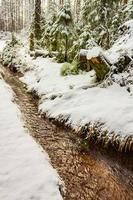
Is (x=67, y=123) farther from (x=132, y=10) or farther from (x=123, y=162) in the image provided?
(x=132, y=10)

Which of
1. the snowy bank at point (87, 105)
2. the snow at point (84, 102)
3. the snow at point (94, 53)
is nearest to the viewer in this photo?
the snowy bank at point (87, 105)

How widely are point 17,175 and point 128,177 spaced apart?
221 centimetres

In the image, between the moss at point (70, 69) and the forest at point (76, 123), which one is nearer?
the forest at point (76, 123)

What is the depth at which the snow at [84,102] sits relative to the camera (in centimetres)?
681

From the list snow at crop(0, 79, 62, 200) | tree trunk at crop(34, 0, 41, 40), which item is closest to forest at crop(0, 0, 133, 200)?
snow at crop(0, 79, 62, 200)

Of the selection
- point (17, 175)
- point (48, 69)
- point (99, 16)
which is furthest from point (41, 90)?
point (17, 175)

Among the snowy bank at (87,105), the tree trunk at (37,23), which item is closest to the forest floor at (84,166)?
the snowy bank at (87,105)

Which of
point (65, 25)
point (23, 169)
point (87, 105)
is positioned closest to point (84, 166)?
point (23, 169)

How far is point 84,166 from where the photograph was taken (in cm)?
618

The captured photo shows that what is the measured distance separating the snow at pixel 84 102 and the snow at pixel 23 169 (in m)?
1.59

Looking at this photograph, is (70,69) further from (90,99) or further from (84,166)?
(84,166)

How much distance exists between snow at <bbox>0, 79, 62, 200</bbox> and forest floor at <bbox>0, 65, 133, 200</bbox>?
15.7 inches

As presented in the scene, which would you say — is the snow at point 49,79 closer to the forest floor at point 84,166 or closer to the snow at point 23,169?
the forest floor at point 84,166

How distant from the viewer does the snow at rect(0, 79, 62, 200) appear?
4.59 meters
